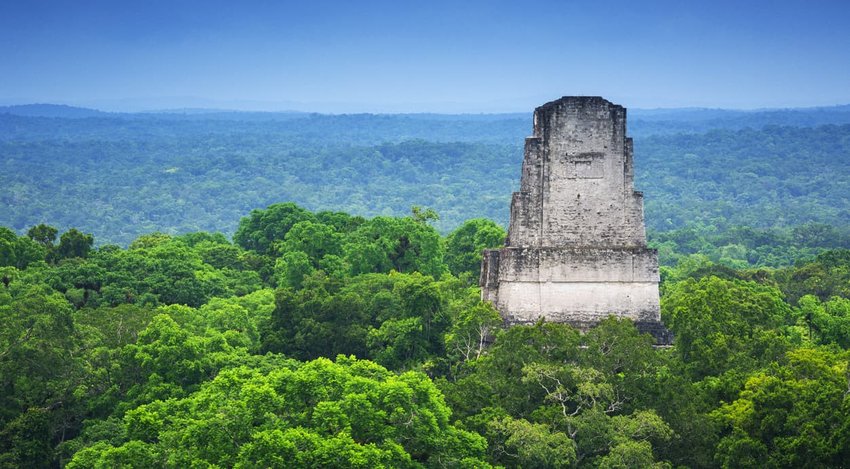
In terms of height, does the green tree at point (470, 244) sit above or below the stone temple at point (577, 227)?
below

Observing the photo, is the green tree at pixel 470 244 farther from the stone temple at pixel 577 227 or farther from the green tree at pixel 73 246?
the stone temple at pixel 577 227

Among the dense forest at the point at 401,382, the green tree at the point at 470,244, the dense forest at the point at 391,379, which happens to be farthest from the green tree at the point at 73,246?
the green tree at the point at 470,244

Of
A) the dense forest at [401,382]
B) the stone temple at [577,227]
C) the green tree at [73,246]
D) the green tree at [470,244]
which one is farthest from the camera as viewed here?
the green tree at [470,244]

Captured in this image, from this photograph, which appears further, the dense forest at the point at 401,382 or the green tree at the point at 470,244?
the green tree at the point at 470,244

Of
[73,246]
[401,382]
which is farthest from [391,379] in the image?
[73,246]

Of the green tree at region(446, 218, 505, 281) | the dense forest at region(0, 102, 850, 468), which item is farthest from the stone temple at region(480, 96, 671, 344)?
the green tree at region(446, 218, 505, 281)

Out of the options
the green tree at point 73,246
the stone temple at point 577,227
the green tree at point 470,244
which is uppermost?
the stone temple at point 577,227
